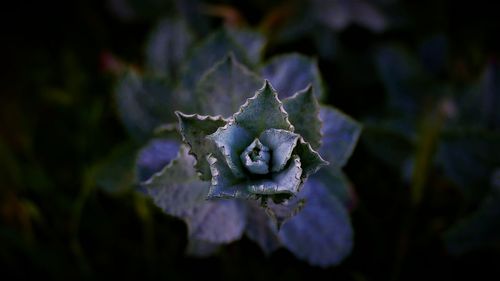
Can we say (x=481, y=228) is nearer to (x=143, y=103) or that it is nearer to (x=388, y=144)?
(x=388, y=144)

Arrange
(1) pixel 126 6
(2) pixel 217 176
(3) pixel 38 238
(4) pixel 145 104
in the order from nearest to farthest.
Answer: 1. (2) pixel 217 176
2. (4) pixel 145 104
3. (3) pixel 38 238
4. (1) pixel 126 6

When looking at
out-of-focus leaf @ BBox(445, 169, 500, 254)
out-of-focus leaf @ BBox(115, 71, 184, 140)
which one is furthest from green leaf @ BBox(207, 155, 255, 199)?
out-of-focus leaf @ BBox(445, 169, 500, 254)

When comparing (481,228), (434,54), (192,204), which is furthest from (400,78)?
(192,204)

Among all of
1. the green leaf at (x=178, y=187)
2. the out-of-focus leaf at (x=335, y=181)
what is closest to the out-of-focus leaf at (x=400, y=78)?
the out-of-focus leaf at (x=335, y=181)

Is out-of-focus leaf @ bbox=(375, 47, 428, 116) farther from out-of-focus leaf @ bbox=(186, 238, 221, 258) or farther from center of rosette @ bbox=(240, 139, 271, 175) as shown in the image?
center of rosette @ bbox=(240, 139, 271, 175)

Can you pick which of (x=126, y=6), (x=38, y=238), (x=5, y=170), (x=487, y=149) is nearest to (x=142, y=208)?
(x=38, y=238)

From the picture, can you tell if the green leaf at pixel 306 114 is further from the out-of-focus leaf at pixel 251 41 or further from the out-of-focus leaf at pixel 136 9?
the out-of-focus leaf at pixel 136 9

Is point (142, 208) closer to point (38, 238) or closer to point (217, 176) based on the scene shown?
point (38, 238)
